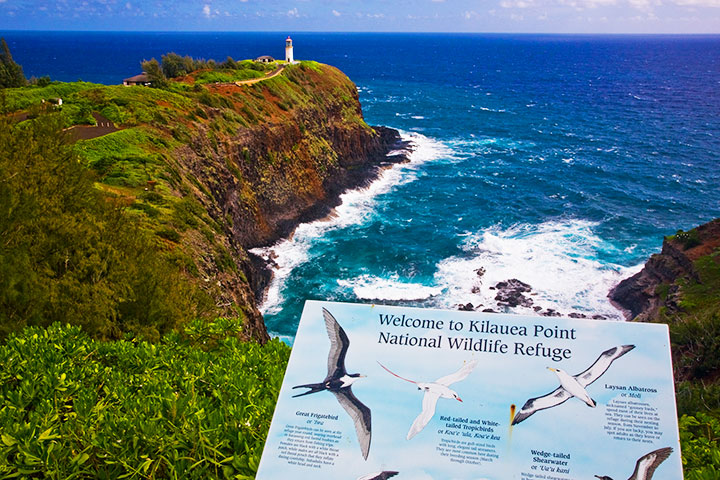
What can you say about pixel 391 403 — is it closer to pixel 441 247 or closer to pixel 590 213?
pixel 441 247

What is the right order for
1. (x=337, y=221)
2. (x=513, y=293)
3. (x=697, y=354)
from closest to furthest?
(x=697, y=354) < (x=513, y=293) < (x=337, y=221)

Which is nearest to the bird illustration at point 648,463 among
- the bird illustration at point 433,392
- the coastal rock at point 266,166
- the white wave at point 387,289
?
the bird illustration at point 433,392

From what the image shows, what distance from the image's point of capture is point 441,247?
1842 inches

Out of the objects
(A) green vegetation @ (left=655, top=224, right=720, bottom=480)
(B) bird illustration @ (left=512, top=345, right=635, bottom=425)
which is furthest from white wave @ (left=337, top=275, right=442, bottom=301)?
(B) bird illustration @ (left=512, top=345, right=635, bottom=425)

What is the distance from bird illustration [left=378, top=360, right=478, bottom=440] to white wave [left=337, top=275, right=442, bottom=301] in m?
31.6

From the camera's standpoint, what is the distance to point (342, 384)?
7113 millimetres

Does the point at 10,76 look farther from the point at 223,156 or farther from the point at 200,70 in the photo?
the point at 223,156

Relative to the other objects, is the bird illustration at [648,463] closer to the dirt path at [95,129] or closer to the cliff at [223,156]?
the cliff at [223,156]

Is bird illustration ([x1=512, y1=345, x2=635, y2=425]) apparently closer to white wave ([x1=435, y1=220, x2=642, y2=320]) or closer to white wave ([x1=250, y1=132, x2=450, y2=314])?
white wave ([x1=435, y1=220, x2=642, y2=320])

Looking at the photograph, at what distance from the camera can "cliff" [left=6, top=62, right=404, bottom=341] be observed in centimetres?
2781

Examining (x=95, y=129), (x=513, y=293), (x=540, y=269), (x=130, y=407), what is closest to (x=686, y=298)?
(x=513, y=293)

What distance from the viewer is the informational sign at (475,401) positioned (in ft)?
20.0

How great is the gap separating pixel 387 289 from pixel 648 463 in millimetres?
34198

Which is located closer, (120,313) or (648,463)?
(648,463)
